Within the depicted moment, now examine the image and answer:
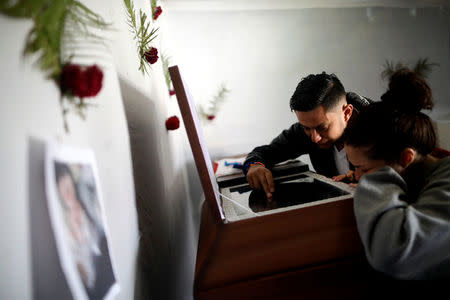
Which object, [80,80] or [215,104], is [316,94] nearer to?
[80,80]

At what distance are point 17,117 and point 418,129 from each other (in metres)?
0.97

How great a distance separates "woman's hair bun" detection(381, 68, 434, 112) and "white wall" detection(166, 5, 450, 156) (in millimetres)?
1940

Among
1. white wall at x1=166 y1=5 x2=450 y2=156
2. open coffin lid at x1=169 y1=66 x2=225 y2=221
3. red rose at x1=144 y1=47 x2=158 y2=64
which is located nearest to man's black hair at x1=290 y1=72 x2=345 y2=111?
red rose at x1=144 y1=47 x2=158 y2=64

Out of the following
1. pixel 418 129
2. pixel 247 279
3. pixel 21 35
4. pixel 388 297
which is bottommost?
pixel 388 297

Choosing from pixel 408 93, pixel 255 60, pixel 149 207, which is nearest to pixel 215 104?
pixel 255 60

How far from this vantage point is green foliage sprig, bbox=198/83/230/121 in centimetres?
284

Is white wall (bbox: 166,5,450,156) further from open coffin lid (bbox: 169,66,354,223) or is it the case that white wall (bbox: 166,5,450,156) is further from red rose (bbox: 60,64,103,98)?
red rose (bbox: 60,64,103,98)

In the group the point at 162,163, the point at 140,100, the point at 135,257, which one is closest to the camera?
the point at 135,257

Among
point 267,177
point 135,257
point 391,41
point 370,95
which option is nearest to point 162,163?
point 267,177

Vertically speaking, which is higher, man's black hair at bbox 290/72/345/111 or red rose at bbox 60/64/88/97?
red rose at bbox 60/64/88/97

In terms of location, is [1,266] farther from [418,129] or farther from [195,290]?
[418,129]

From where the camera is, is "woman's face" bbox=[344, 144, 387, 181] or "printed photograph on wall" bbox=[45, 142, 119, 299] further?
"woman's face" bbox=[344, 144, 387, 181]

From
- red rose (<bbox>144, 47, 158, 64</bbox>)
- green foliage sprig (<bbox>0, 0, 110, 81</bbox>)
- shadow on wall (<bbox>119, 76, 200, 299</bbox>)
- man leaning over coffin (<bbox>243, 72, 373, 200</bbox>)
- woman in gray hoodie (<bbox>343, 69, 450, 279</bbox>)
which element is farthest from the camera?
man leaning over coffin (<bbox>243, 72, 373, 200</bbox>)

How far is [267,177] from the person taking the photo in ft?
4.01
